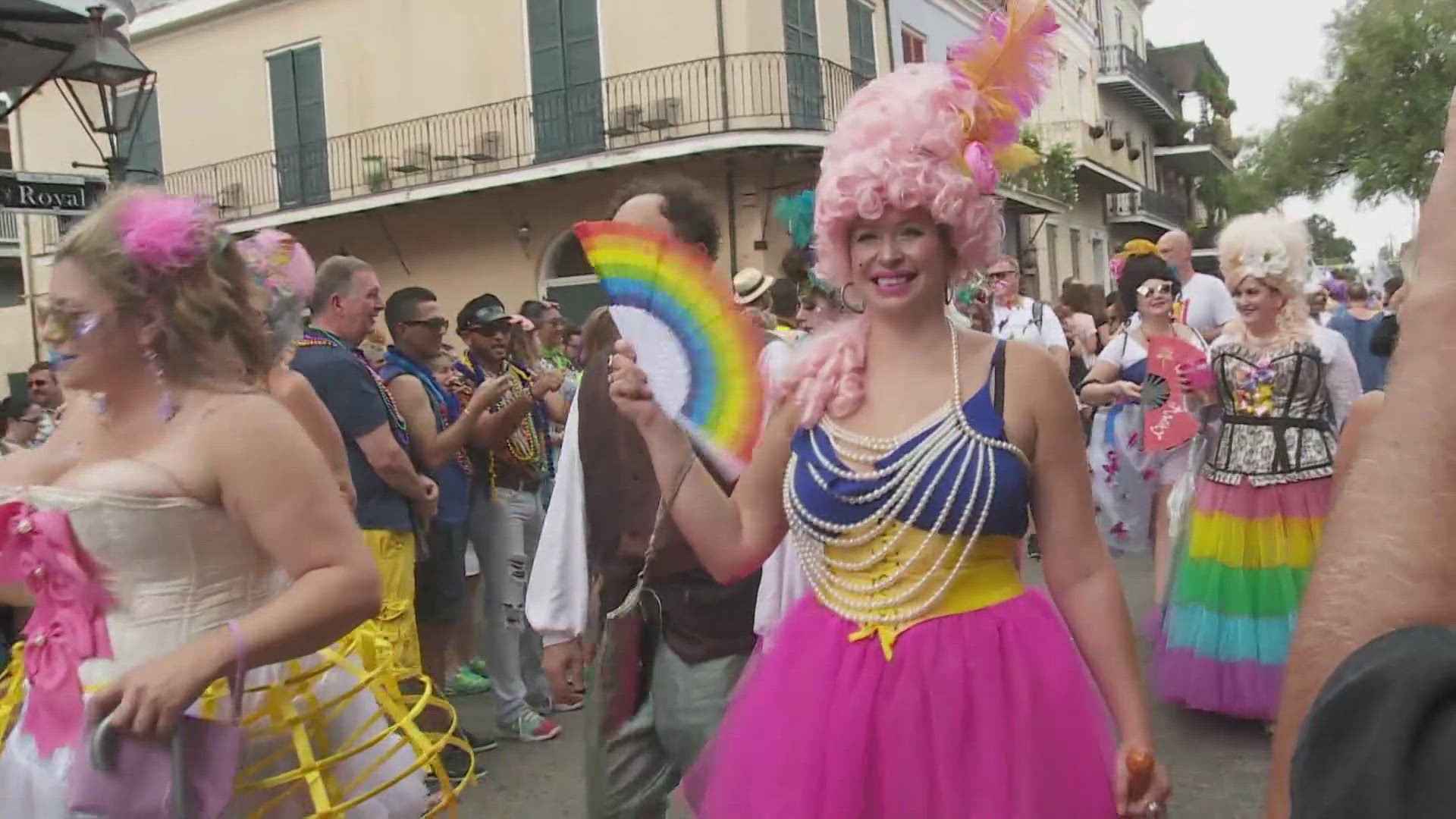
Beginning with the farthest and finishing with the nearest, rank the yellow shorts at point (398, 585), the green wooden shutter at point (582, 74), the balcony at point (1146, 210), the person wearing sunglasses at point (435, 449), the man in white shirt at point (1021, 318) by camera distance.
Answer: the balcony at point (1146, 210) → the green wooden shutter at point (582, 74) → the man in white shirt at point (1021, 318) → the person wearing sunglasses at point (435, 449) → the yellow shorts at point (398, 585)

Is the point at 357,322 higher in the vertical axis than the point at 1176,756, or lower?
higher

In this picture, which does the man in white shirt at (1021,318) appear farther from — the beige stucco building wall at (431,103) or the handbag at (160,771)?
the handbag at (160,771)

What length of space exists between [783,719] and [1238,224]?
13.0 feet

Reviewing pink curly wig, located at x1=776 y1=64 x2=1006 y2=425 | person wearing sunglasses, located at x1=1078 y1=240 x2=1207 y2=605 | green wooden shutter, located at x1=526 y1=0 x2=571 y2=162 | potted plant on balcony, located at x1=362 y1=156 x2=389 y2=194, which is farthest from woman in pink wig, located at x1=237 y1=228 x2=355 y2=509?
potted plant on balcony, located at x1=362 y1=156 x2=389 y2=194

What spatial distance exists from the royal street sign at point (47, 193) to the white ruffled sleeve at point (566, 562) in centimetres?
365

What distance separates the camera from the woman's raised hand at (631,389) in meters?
2.13

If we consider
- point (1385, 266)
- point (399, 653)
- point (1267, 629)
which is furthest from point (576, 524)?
point (1385, 266)

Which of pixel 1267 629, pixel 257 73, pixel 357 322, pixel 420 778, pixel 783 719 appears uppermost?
pixel 257 73

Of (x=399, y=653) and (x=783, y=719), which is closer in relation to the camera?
(x=783, y=719)

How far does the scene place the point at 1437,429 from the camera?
2.53 ft

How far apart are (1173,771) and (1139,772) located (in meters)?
2.82

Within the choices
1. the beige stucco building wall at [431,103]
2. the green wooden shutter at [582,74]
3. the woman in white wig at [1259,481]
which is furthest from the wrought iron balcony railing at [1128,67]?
the woman in white wig at [1259,481]

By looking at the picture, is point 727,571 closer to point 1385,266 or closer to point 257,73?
point 1385,266

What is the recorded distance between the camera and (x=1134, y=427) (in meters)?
6.38
